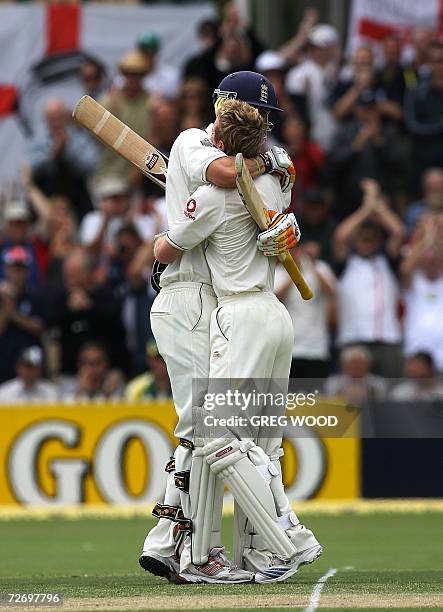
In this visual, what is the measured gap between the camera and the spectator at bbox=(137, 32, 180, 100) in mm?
15156

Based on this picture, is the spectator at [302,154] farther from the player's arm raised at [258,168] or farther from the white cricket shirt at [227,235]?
the white cricket shirt at [227,235]

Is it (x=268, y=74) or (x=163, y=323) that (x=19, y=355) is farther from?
(x=163, y=323)

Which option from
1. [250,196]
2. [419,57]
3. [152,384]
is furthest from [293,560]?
[419,57]

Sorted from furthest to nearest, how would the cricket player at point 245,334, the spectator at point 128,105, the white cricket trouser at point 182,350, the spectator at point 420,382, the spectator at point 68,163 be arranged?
the spectator at point 68,163 < the spectator at point 128,105 < the spectator at point 420,382 < the white cricket trouser at point 182,350 < the cricket player at point 245,334

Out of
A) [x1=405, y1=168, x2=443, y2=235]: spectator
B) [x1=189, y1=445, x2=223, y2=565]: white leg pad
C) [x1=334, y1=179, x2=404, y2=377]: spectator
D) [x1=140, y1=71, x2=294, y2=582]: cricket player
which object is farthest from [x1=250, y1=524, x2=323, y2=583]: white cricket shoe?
[x1=405, y1=168, x2=443, y2=235]: spectator

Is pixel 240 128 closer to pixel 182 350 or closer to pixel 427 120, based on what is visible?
pixel 182 350

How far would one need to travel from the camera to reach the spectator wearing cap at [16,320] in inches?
536

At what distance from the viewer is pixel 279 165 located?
23.7ft

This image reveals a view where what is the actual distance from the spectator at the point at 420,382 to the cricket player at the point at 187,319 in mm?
5621

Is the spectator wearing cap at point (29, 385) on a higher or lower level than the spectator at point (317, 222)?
lower

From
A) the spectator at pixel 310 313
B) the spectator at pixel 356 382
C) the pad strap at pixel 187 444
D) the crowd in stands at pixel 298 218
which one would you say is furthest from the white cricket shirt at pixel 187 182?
the spectator at pixel 310 313

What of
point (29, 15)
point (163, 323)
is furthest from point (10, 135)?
point (163, 323)

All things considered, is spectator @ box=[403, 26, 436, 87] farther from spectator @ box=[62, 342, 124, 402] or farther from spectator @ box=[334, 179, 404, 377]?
spectator @ box=[62, 342, 124, 402]

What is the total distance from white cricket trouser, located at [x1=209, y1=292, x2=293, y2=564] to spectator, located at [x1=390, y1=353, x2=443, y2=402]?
5577 millimetres
